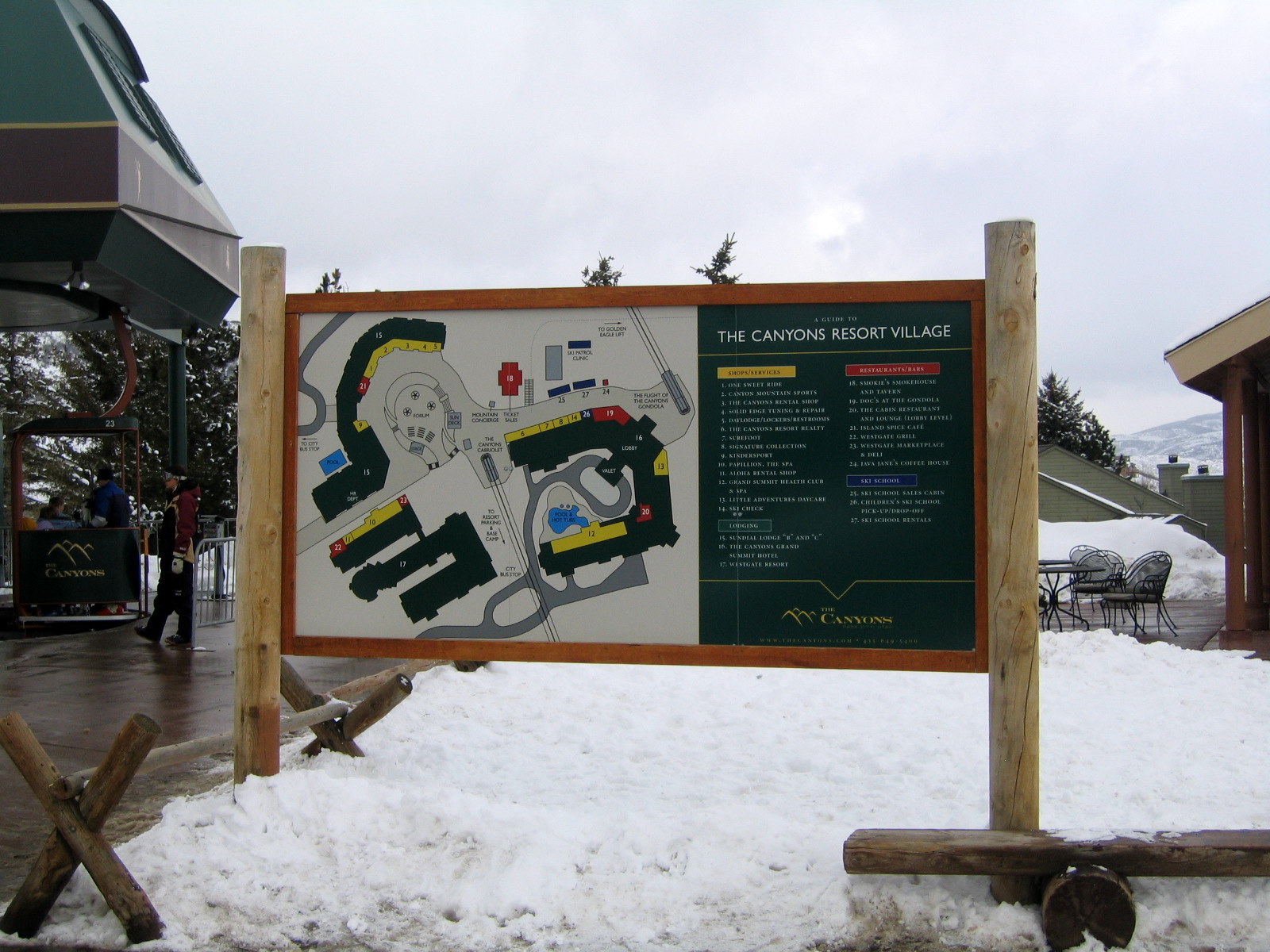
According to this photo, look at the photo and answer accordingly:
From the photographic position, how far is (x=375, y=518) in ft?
14.6

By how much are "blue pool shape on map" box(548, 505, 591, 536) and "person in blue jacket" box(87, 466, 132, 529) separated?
9.71 m

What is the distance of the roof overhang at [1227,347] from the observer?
35.0 feet

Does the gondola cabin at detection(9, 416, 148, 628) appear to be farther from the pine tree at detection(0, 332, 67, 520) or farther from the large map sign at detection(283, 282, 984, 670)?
the pine tree at detection(0, 332, 67, 520)

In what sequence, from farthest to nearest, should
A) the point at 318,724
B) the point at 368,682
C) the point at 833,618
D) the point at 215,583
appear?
the point at 215,583 → the point at 368,682 → the point at 318,724 → the point at 833,618

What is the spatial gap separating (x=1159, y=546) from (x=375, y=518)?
20564 mm

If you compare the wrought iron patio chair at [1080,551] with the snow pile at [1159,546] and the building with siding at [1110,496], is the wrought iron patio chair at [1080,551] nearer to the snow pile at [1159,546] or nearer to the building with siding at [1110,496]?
the snow pile at [1159,546]

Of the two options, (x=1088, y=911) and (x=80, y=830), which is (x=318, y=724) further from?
(x=1088, y=911)

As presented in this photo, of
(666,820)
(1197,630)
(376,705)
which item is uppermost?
(376,705)

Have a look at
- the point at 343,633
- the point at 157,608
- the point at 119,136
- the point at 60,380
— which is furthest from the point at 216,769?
the point at 60,380

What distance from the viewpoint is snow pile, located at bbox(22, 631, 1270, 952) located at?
361 cm

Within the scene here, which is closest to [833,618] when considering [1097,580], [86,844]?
[86,844]

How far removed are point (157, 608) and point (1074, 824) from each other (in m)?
9.73

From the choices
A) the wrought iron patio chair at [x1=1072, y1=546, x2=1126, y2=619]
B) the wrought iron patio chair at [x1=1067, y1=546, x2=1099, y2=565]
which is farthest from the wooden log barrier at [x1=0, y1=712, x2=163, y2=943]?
the wrought iron patio chair at [x1=1067, y1=546, x2=1099, y2=565]

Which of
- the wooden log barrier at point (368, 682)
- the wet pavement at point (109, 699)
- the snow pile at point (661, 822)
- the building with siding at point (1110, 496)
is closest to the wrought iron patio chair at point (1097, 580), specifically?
the snow pile at point (661, 822)
